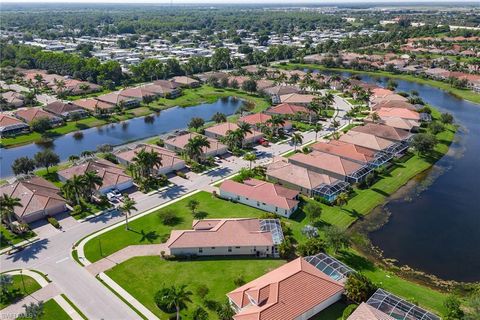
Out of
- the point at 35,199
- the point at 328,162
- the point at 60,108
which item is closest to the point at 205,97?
the point at 60,108

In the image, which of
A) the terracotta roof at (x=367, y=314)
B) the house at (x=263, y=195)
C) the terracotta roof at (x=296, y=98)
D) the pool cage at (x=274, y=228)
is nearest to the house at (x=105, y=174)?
the house at (x=263, y=195)

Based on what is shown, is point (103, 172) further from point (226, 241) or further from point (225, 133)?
point (225, 133)

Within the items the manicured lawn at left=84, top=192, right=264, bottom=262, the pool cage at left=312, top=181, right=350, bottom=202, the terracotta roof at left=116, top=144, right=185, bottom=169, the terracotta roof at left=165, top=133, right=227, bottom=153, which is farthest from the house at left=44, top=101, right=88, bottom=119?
the pool cage at left=312, top=181, right=350, bottom=202

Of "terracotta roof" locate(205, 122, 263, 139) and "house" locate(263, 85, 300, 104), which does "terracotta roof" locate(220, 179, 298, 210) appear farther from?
"house" locate(263, 85, 300, 104)

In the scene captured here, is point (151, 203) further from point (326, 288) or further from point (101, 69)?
point (101, 69)

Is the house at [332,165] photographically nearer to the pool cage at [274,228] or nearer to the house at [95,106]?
the pool cage at [274,228]
